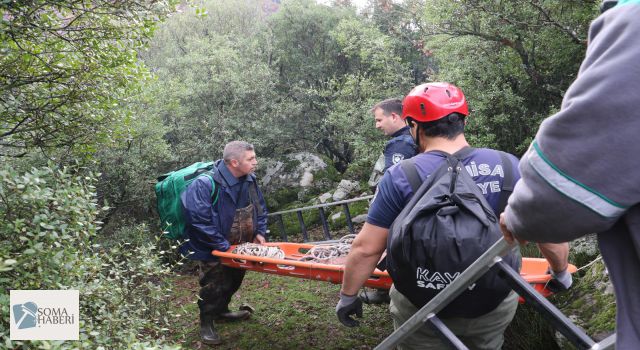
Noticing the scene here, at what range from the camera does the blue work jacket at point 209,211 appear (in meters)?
4.75

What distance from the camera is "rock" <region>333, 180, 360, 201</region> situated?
35.9ft

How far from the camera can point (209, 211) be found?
4.79 m

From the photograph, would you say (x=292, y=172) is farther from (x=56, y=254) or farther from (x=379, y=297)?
(x=56, y=254)

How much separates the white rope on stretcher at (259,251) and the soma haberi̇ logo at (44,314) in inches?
96.2

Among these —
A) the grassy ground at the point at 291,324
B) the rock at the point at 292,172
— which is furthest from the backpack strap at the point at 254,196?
the rock at the point at 292,172

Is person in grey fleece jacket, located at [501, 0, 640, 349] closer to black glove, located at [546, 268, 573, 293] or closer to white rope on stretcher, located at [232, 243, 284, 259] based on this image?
black glove, located at [546, 268, 573, 293]

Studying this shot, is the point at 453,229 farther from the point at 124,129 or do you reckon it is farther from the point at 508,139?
the point at 508,139

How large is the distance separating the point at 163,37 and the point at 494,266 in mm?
17072

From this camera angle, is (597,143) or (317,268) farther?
(317,268)

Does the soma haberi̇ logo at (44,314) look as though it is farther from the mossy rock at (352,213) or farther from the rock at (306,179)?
the rock at (306,179)

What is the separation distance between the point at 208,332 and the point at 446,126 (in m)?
3.84

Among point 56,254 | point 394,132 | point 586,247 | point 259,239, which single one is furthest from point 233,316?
point 586,247

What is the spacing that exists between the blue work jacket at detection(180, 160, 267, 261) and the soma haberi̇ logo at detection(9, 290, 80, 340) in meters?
2.36

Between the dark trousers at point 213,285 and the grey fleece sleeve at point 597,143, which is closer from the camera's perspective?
the grey fleece sleeve at point 597,143
